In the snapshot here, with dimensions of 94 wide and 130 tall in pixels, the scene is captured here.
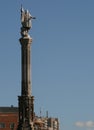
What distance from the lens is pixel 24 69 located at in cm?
6562

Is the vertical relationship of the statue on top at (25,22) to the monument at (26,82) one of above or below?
above

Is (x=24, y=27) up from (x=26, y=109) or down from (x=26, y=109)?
up

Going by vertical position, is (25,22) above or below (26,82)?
above

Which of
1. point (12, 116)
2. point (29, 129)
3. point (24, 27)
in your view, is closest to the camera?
point (29, 129)

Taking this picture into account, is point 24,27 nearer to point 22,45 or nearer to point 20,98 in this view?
point 22,45

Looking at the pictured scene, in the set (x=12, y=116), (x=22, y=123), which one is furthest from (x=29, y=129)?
(x=12, y=116)

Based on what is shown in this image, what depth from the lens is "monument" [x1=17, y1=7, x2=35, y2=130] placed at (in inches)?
2520

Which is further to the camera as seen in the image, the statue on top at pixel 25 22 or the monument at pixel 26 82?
the statue on top at pixel 25 22

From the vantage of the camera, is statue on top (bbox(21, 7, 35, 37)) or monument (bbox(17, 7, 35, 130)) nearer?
monument (bbox(17, 7, 35, 130))

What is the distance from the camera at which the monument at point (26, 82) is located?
64012 millimetres

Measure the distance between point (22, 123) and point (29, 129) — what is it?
102 centimetres

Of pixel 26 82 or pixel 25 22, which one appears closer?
pixel 26 82

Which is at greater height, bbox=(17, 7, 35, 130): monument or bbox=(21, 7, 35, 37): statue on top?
bbox=(21, 7, 35, 37): statue on top

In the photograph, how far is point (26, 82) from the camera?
214 feet
